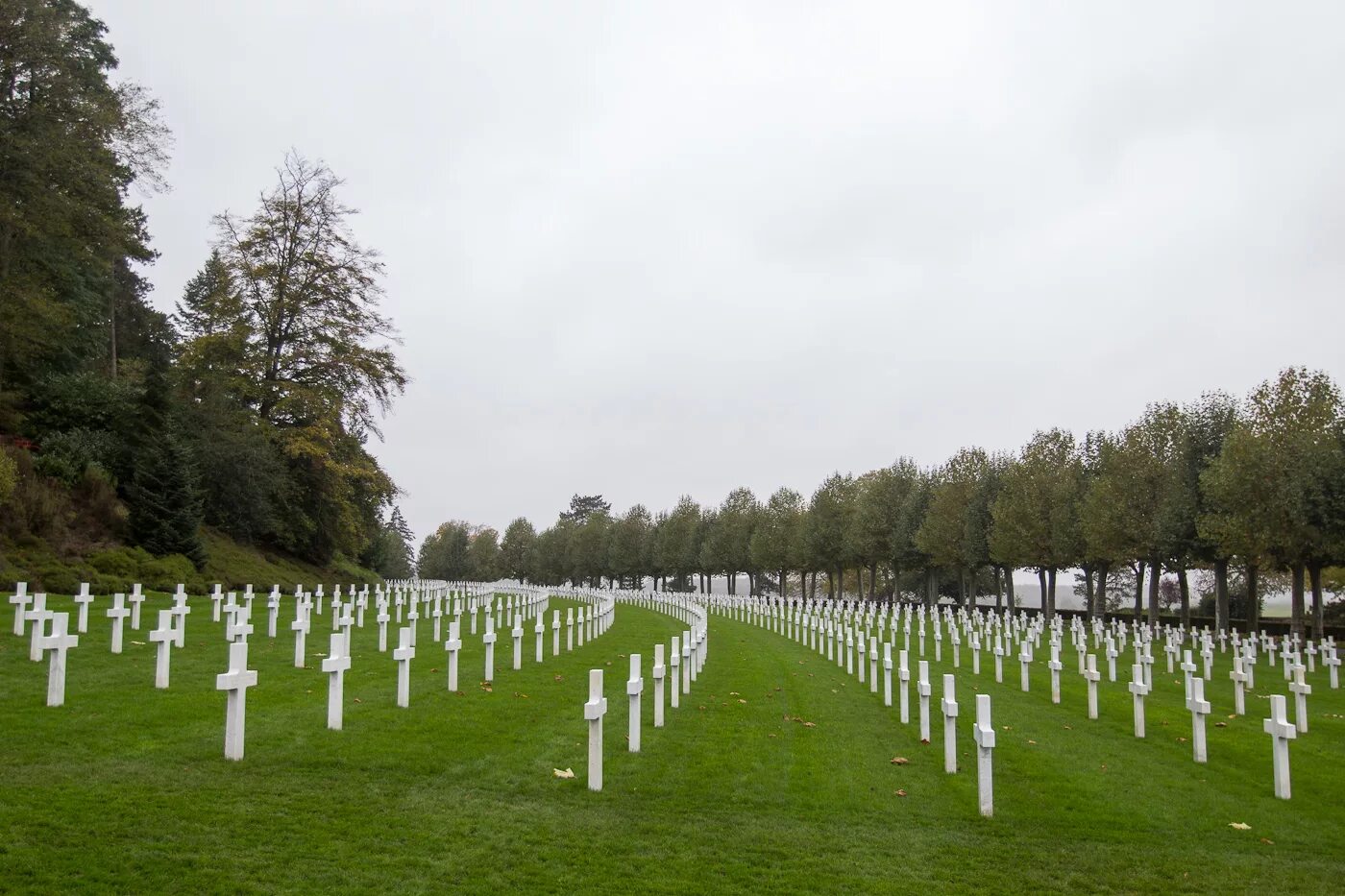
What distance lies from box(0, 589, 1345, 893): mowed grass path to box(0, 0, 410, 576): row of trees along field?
18.6 m

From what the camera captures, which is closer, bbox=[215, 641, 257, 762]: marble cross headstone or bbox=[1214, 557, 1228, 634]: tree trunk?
bbox=[215, 641, 257, 762]: marble cross headstone

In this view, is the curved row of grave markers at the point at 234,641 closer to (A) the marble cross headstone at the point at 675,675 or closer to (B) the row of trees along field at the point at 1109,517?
(A) the marble cross headstone at the point at 675,675

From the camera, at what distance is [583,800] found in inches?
322

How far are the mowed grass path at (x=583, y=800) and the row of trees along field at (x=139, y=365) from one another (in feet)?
61.0

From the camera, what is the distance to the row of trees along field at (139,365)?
27.5 meters

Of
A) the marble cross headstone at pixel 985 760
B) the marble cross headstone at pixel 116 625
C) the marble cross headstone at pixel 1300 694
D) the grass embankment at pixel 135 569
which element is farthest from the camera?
the grass embankment at pixel 135 569

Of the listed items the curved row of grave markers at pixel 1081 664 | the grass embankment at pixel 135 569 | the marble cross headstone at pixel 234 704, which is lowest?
the curved row of grave markers at pixel 1081 664

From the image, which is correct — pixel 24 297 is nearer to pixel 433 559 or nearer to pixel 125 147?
pixel 125 147

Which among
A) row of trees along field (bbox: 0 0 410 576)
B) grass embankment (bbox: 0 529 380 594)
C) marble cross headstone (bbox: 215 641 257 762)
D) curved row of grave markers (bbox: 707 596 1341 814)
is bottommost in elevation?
curved row of grave markers (bbox: 707 596 1341 814)

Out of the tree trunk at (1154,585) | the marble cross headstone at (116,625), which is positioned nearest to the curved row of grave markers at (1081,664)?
the tree trunk at (1154,585)

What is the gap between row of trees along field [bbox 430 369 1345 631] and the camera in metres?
29.1

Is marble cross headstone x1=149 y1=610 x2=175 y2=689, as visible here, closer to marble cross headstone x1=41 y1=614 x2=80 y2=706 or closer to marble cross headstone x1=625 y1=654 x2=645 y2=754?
marble cross headstone x1=41 y1=614 x2=80 y2=706

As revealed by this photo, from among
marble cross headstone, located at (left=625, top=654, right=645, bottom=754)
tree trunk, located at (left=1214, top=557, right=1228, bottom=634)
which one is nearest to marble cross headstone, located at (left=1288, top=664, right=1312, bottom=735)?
marble cross headstone, located at (left=625, top=654, right=645, bottom=754)

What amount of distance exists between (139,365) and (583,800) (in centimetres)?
4670
